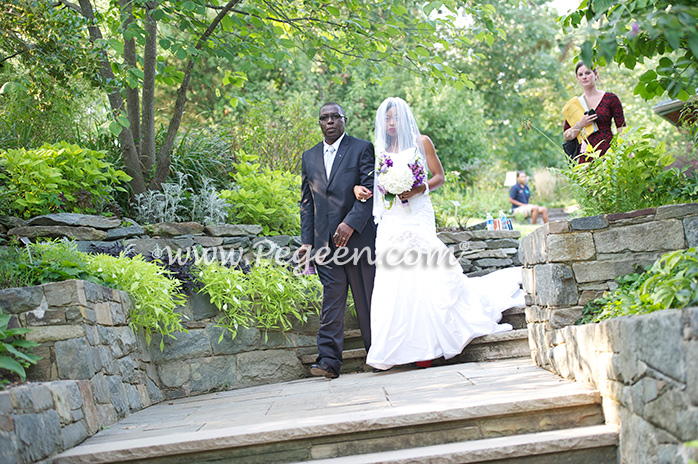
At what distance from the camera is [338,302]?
15.3 ft

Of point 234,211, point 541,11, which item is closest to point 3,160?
point 234,211

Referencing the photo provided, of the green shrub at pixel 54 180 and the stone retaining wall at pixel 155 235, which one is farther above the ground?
the green shrub at pixel 54 180

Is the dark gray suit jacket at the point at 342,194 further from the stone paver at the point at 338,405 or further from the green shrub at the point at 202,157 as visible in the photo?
the green shrub at the point at 202,157

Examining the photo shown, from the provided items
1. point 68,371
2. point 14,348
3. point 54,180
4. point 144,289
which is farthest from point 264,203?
point 14,348

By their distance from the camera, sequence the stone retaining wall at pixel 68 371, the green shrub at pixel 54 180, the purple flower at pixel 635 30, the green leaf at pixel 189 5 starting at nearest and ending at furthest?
the purple flower at pixel 635 30 → the stone retaining wall at pixel 68 371 → the green shrub at pixel 54 180 → the green leaf at pixel 189 5

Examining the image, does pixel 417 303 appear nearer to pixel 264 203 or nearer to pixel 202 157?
pixel 264 203

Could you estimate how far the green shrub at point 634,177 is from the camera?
3.78 meters

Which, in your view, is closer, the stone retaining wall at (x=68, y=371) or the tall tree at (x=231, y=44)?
the stone retaining wall at (x=68, y=371)

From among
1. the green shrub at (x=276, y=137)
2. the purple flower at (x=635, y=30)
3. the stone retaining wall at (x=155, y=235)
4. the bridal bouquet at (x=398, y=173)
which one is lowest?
the stone retaining wall at (x=155, y=235)

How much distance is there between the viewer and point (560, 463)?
2.66m

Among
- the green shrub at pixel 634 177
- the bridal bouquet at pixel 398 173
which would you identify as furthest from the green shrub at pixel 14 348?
the green shrub at pixel 634 177

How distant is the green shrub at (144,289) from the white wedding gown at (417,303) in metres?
1.56

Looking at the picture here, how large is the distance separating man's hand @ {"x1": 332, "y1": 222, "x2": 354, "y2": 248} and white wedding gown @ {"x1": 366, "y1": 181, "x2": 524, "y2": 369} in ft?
1.11

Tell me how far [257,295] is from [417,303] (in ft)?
4.60
